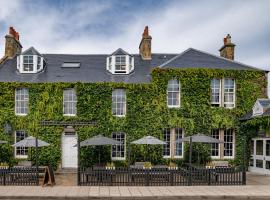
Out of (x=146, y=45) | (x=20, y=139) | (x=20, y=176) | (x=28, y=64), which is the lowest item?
(x=20, y=176)

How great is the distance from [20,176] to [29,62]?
10.3 m

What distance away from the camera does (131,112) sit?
22000 millimetres

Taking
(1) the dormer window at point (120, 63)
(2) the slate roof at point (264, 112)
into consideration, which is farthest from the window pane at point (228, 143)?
(1) the dormer window at point (120, 63)

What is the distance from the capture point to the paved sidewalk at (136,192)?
12.8 meters

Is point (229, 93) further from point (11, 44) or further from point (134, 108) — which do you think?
point (11, 44)

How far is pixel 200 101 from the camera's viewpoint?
2223cm

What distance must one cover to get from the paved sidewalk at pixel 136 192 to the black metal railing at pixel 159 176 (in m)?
0.76

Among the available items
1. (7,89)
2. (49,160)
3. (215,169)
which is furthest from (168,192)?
(7,89)

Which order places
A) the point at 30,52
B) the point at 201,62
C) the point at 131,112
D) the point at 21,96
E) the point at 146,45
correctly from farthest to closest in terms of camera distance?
1. the point at 146,45
2. the point at 30,52
3. the point at 201,62
4. the point at 21,96
5. the point at 131,112

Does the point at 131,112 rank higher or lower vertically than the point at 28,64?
lower

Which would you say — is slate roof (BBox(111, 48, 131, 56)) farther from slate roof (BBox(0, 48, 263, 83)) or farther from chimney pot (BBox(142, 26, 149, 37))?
chimney pot (BBox(142, 26, 149, 37))

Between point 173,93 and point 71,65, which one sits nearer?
point 173,93

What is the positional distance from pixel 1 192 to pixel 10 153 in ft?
29.2

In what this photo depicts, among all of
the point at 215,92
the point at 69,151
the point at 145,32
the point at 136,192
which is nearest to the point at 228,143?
the point at 215,92
